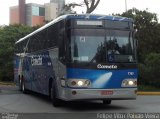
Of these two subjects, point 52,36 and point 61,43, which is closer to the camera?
point 61,43

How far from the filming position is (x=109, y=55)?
16.0 metres

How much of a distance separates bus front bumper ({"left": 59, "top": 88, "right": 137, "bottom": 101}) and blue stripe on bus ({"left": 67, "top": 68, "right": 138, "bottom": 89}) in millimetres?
177

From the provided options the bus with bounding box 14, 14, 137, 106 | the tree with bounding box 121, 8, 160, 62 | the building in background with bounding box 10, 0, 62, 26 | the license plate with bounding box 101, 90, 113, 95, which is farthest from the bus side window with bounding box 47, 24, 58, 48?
the building in background with bounding box 10, 0, 62, 26

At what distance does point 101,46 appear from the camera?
629 inches

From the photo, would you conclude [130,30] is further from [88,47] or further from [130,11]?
[130,11]

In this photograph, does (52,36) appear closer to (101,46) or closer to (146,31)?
(101,46)

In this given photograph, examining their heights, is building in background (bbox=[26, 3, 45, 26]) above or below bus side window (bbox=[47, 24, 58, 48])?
above

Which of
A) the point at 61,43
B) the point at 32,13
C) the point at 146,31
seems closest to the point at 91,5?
the point at 146,31

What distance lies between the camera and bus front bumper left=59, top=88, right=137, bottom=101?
1553 cm

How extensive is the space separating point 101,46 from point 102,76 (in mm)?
1065

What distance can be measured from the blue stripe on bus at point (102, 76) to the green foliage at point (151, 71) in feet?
38.0

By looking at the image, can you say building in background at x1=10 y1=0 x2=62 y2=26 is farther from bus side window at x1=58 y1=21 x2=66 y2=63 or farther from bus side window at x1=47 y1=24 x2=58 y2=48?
bus side window at x1=58 y1=21 x2=66 y2=63

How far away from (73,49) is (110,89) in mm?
1895

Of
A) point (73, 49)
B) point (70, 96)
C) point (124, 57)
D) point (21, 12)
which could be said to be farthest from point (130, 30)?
point (21, 12)
